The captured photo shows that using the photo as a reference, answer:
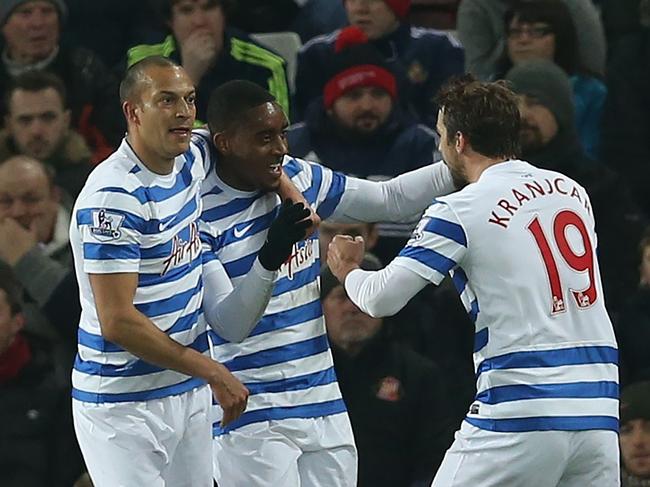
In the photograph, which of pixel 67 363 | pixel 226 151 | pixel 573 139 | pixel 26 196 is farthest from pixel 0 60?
pixel 226 151

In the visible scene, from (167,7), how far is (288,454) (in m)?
4.03

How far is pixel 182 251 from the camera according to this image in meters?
5.79

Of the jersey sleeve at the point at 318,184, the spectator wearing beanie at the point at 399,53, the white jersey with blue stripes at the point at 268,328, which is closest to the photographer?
the white jersey with blue stripes at the point at 268,328

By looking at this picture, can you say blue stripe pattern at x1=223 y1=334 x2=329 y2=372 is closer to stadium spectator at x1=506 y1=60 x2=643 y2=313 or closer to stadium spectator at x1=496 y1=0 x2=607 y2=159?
stadium spectator at x1=506 y1=60 x2=643 y2=313

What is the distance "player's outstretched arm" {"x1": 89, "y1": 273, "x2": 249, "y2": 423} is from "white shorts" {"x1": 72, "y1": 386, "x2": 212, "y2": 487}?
0.78ft

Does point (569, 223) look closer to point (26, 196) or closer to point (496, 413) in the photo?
point (496, 413)

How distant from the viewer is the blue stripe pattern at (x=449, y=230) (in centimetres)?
559

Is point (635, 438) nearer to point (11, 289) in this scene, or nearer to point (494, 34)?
point (11, 289)

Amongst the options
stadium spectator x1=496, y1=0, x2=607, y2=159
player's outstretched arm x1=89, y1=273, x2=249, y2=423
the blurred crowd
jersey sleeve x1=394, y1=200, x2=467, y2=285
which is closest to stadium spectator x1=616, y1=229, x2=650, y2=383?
the blurred crowd

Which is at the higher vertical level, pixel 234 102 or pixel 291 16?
pixel 234 102

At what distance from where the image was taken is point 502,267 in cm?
558

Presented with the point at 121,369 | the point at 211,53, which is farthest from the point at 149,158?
the point at 211,53

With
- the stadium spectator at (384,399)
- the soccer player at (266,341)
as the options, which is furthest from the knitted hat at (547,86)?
the soccer player at (266,341)

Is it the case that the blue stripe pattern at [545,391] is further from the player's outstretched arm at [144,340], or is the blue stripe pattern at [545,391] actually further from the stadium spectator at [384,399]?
the stadium spectator at [384,399]
